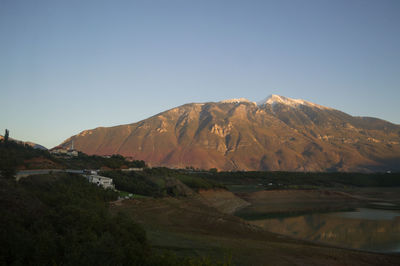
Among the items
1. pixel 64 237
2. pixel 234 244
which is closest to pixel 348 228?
pixel 234 244

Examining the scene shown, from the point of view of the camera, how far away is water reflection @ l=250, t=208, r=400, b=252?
29938 mm

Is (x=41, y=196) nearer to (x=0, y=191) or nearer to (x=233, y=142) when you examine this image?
(x=0, y=191)


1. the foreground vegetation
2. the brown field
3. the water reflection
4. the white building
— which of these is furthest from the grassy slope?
the white building

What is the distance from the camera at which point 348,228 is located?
3691cm

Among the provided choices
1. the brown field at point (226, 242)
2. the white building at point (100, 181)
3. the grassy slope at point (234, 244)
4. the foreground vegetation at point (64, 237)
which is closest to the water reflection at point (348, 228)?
the brown field at point (226, 242)

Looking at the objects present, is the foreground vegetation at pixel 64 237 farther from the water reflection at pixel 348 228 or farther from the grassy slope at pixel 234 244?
the water reflection at pixel 348 228

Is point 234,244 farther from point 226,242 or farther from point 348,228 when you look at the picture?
point 348,228

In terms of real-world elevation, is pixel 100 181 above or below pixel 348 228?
above

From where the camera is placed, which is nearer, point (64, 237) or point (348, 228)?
point (64, 237)

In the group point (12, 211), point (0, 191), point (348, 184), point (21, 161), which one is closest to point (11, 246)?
point (12, 211)

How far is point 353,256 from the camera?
2280 centimetres

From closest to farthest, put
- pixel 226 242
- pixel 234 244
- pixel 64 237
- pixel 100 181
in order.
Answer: pixel 64 237, pixel 234 244, pixel 226 242, pixel 100 181

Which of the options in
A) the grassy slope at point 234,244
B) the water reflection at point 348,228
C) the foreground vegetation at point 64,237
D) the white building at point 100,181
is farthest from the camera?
the white building at point 100,181

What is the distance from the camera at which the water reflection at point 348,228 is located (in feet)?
98.2
